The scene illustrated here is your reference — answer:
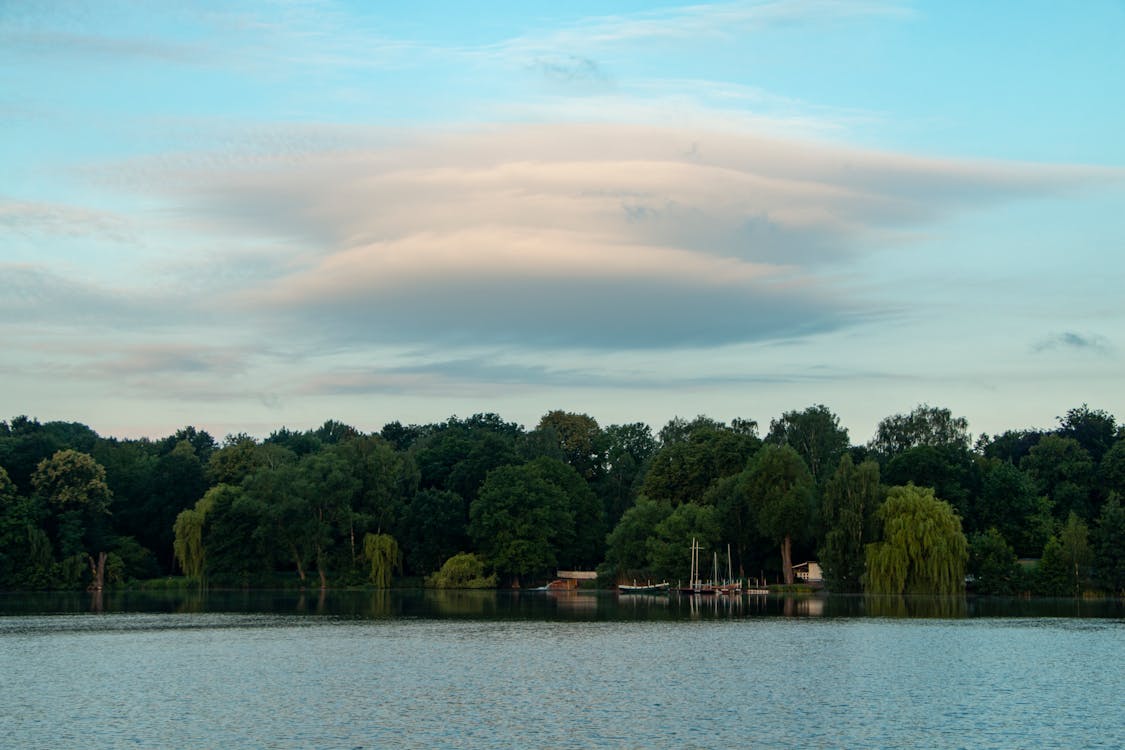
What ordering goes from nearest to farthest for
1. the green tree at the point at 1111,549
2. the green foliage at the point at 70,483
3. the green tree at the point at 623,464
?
1. the green tree at the point at 1111,549
2. the green foliage at the point at 70,483
3. the green tree at the point at 623,464

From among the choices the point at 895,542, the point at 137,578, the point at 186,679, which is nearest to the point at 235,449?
the point at 137,578

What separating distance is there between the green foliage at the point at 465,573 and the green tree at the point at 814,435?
3839 centimetres

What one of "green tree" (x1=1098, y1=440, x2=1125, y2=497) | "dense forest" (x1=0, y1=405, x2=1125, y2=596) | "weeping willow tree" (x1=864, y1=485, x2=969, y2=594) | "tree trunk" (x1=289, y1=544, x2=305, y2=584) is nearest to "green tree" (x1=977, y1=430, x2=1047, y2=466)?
"dense forest" (x1=0, y1=405, x2=1125, y2=596)

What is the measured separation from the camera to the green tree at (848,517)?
94875mm

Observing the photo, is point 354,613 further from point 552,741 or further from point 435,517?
point 552,741

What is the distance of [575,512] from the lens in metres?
127

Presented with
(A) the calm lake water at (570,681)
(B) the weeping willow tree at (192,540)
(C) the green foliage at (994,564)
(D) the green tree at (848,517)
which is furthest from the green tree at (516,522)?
(A) the calm lake water at (570,681)

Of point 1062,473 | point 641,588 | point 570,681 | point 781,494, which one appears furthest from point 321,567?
point 570,681

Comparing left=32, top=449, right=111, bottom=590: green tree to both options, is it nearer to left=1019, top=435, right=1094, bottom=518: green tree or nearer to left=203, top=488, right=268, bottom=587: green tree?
left=203, top=488, right=268, bottom=587: green tree

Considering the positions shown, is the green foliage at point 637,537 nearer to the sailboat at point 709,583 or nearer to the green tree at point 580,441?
the sailboat at point 709,583

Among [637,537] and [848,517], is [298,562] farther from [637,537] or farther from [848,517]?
[848,517]

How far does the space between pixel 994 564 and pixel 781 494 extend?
60.3 feet

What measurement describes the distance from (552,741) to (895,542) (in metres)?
66.6

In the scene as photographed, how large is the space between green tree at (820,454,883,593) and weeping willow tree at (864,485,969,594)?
220 centimetres
